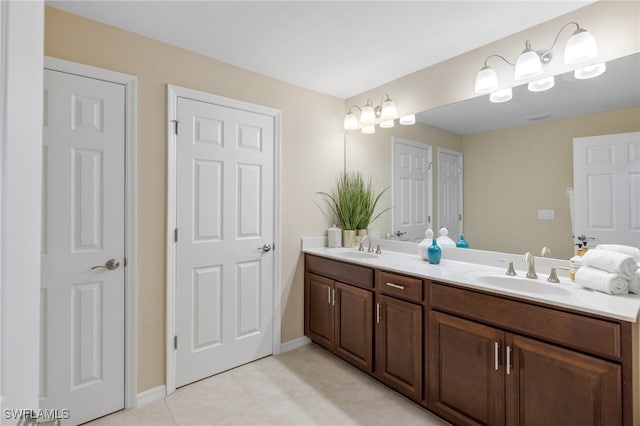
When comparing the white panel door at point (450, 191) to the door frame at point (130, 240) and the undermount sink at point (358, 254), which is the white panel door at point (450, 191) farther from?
the door frame at point (130, 240)

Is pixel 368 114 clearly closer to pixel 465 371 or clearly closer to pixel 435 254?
pixel 435 254

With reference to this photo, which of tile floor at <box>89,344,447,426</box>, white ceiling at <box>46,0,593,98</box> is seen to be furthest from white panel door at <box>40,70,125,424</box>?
white ceiling at <box>46,0,593,98</box>

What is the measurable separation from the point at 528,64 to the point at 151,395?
3.14 metres

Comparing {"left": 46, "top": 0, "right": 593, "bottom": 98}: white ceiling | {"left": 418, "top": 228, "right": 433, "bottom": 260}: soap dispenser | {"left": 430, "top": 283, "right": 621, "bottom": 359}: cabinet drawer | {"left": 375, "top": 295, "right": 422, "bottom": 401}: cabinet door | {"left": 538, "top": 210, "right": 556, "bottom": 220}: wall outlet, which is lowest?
{"left": 375, "top": 295, "right": 422, "bottom": 401}: cabinet door

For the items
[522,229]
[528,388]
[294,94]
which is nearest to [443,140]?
[522,229]

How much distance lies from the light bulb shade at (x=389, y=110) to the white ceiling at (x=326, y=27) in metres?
0.28

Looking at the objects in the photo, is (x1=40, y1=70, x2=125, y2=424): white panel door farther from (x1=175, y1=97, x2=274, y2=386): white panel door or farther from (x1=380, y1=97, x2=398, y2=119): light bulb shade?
(x1=380, y1=97, x2=398, y2=119): light bulb shade

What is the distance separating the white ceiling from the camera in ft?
5.82

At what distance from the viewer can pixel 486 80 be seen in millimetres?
2053

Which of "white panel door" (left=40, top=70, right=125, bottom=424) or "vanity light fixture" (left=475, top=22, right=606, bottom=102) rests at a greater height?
"vanity light fixture" (left=475, top=22, right=606, bottom=102)

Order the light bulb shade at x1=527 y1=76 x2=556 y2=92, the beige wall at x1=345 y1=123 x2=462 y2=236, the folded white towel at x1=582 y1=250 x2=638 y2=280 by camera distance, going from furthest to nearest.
Answer: the beige wall at x1=345 y1=123 x2=462 y2=236, the light bulb shade at x1=527 y1=76 x2=556 y2=92, the folded white towel at x1=582 y1=250 x2=638 y2=280

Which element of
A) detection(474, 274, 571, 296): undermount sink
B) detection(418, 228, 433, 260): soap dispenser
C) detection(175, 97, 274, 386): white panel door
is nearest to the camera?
detection(474, 274, 571, 296): undermount sink

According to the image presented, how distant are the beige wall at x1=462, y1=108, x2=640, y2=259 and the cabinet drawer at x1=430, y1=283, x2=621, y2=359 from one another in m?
0.64

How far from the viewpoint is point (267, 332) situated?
269 centimetres
